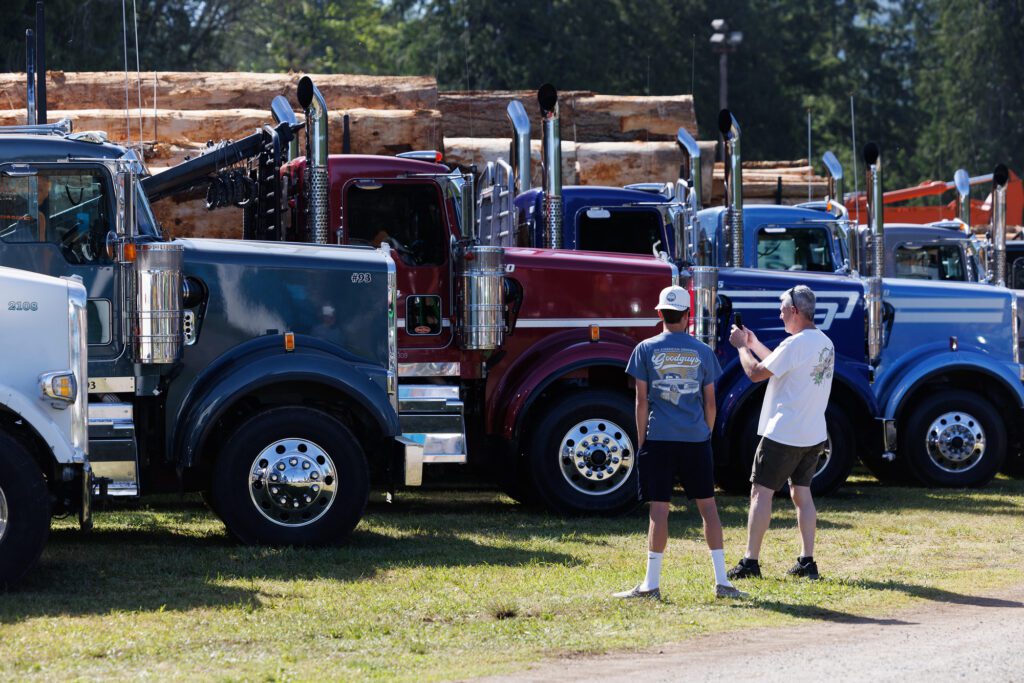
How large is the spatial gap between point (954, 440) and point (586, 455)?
441 cm

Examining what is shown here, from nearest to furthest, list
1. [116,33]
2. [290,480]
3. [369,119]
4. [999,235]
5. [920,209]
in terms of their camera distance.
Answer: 1. [290,480]
2. [999,235]
3. [369,119]
4. [920,209]
5. [116,33]

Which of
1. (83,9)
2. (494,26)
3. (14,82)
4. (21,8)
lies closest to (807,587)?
(14,82)

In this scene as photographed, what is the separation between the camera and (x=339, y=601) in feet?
29.2

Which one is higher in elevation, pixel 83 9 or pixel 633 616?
pixel 83 9

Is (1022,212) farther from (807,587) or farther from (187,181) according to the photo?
(807,587)

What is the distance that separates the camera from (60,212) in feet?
34.4

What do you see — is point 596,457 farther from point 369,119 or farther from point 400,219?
point 369,119

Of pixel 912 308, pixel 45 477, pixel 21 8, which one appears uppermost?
pixel 21 8

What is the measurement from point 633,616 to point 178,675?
255 cm

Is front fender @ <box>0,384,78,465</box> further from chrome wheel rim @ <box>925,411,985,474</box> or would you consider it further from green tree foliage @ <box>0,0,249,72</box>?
green tree foliage @ <box>0,0,249,72</box>

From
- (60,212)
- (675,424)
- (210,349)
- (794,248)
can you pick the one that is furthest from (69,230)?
(794,248)

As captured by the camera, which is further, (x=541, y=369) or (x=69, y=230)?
(x=541, y=369)

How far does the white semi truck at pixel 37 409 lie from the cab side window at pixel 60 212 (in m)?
1.13

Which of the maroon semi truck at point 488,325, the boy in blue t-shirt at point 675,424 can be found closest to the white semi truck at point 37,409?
the maroon semi truck at point 488,325
